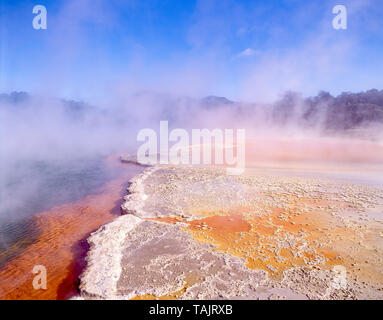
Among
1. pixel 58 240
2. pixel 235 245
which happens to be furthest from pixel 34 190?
pixel 235 245

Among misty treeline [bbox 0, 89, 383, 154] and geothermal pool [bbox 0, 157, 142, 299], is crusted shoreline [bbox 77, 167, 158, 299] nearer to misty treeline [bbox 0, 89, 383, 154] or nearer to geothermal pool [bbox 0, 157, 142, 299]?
geothermal pool [bbox 0, 157, 142, 299]

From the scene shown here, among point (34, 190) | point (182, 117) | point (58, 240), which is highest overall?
point (182, 117)

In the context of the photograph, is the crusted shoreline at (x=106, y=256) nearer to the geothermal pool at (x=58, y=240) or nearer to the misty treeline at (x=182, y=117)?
the geothermal pool at (x=58, y=240)

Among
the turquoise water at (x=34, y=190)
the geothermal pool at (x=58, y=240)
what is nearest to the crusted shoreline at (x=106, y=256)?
the geothermal pool at (x=58, y=240)

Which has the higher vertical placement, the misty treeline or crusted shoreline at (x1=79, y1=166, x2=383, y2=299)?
the misty treeline

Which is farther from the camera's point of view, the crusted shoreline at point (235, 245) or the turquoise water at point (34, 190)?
the turquoise water at point (34, 190)

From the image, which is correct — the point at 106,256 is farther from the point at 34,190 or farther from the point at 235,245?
the point at 34,190

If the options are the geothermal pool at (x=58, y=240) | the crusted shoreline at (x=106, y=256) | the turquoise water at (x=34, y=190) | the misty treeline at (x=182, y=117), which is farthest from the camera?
the misty treeline at (x=182, y=117)

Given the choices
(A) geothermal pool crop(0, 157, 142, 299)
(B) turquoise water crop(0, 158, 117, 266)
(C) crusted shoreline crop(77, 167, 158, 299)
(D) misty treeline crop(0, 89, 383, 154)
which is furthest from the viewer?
(D) misty treeline crop(0, 89, 383, 154)

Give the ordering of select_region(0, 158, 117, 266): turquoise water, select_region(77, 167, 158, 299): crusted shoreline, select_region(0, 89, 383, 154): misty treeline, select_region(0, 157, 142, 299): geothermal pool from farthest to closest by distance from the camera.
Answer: select_region(0, 89, 383, 154): misty treeline, select_region(0, 158, 117, 266): turquoise water, select_region(0, 157, 142, 299): geothermal pool, select_region(77, 167, 158, 299): crusted shoreline

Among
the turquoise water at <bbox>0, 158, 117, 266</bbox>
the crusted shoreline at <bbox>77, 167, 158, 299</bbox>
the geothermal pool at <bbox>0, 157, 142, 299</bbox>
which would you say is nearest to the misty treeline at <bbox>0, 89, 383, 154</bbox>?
the turquoise water at <bbox>0, 158, 117, 266</bbox>

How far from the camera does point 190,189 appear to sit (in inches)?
329

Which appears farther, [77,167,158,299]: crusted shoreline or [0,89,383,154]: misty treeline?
[0,89,383,154]: misty treeline
